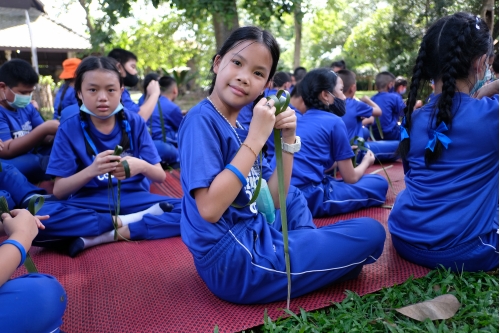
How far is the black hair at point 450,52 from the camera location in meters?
2.19

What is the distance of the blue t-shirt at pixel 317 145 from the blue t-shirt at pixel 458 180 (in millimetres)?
973

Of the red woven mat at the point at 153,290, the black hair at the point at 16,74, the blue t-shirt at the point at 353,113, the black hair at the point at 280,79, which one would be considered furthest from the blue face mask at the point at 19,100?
the black hair at the point at 280,79

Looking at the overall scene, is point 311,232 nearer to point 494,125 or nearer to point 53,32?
point 494,125

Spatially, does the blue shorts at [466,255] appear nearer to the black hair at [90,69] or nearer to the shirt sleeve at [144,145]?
the shirt sleeve at [144,145]

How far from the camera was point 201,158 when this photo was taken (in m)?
1.81

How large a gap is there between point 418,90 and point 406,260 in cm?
93

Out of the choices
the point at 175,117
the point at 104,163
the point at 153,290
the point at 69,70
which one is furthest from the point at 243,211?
the point at 175,117

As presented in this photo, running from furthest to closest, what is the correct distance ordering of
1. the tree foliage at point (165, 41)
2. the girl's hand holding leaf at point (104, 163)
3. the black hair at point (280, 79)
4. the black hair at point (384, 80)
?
the tree foliage at point (165, 41), the black hair at point (384, 80), the black hair at point (280, 79), the girl's hand holding leaf at point (104, 163)

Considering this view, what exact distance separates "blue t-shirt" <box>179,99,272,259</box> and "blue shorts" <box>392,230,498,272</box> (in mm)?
922

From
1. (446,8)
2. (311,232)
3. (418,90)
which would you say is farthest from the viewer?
(446,8)

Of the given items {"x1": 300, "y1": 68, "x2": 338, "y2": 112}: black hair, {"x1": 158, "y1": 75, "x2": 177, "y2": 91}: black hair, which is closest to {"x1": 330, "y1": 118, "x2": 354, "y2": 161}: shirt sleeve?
{"x1": 300, "y1": 68, "x2": 338, "y2": 112}: black hair

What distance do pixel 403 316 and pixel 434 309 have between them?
14cm

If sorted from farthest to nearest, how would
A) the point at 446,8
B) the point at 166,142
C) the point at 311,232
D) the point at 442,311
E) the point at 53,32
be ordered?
the point at 446,8
the point at 53,32
the point at 166,142
the point at 311,232
the point at 442,311

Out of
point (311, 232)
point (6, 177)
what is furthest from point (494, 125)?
point (6, 177)
